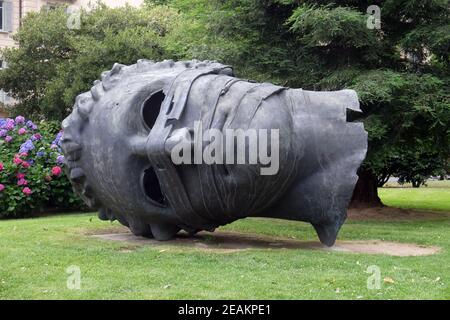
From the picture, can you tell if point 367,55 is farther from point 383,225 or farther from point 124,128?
point 124,128

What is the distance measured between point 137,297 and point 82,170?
11.5ft

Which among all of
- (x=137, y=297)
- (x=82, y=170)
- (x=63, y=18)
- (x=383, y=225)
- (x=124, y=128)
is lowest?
(x=383, y=225)

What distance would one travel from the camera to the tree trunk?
16.7m

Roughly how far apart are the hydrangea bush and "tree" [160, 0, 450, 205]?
4.31 m

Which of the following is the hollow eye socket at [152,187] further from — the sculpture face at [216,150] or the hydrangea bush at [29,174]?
the hydrangea bush at [29,174]

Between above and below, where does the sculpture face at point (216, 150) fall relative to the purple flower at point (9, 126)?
above

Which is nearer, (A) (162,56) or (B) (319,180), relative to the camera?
(B) (319,180)

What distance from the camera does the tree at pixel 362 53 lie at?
13070mm

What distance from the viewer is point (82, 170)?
30.6 feet

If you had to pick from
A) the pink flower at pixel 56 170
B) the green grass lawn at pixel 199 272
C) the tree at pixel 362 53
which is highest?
the tree at pixel 362 53

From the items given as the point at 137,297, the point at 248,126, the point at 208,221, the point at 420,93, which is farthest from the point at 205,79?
the point at 420,93

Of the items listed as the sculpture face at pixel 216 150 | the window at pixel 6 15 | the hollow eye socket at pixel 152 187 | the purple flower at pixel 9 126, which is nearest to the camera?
the sculpture face at pixel 216 150

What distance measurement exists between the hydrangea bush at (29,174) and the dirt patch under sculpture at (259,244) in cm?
526

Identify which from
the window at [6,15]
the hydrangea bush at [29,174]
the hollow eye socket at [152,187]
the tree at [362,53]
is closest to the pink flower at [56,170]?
the hydrangea bush at [29,174]
